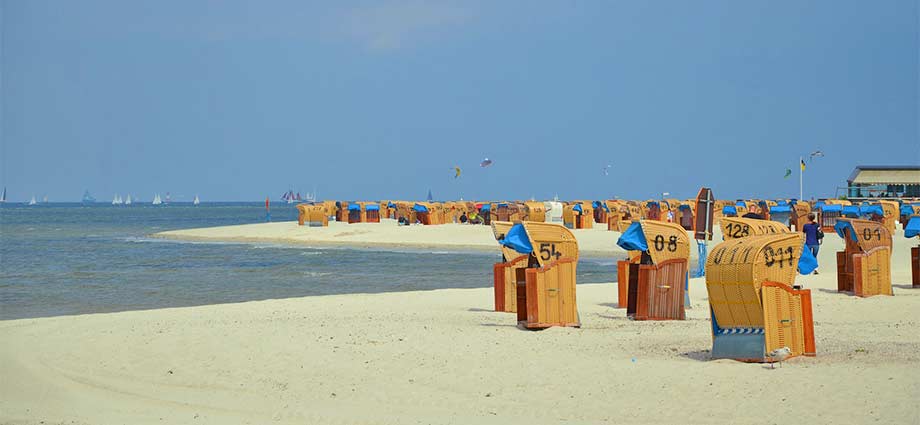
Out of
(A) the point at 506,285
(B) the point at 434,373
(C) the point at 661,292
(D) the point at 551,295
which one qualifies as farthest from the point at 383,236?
(B) the point at 434,373

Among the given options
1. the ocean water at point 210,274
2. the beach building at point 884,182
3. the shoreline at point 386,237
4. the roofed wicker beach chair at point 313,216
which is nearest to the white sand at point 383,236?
the shoreline at point 386,237

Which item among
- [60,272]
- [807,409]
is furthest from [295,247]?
[807,409]

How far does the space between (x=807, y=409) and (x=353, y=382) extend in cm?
394

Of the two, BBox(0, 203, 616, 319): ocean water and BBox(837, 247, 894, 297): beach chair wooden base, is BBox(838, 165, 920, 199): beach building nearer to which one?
BBox(0, 203, 616, 319): ocean water

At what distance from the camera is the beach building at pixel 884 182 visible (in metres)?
71.8

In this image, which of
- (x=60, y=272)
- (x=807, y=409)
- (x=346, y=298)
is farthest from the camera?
(x=60, y=272)

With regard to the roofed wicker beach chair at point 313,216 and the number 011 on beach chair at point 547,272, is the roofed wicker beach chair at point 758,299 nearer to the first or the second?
the number 011 on beach chair at point 547,272

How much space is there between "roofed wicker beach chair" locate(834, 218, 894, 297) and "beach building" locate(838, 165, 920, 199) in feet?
190

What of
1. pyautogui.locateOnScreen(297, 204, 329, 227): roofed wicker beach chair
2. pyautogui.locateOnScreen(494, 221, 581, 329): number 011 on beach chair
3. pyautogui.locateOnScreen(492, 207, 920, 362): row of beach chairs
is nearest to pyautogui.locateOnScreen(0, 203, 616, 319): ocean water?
pyautogui.locateOnScreen(492, 207, 920, 362): row of beach chairs

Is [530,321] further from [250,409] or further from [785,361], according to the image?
[250,409]

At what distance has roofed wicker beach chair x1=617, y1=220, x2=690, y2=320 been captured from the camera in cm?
1316

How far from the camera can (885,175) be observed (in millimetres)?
74750

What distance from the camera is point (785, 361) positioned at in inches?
369

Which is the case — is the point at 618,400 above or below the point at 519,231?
below
